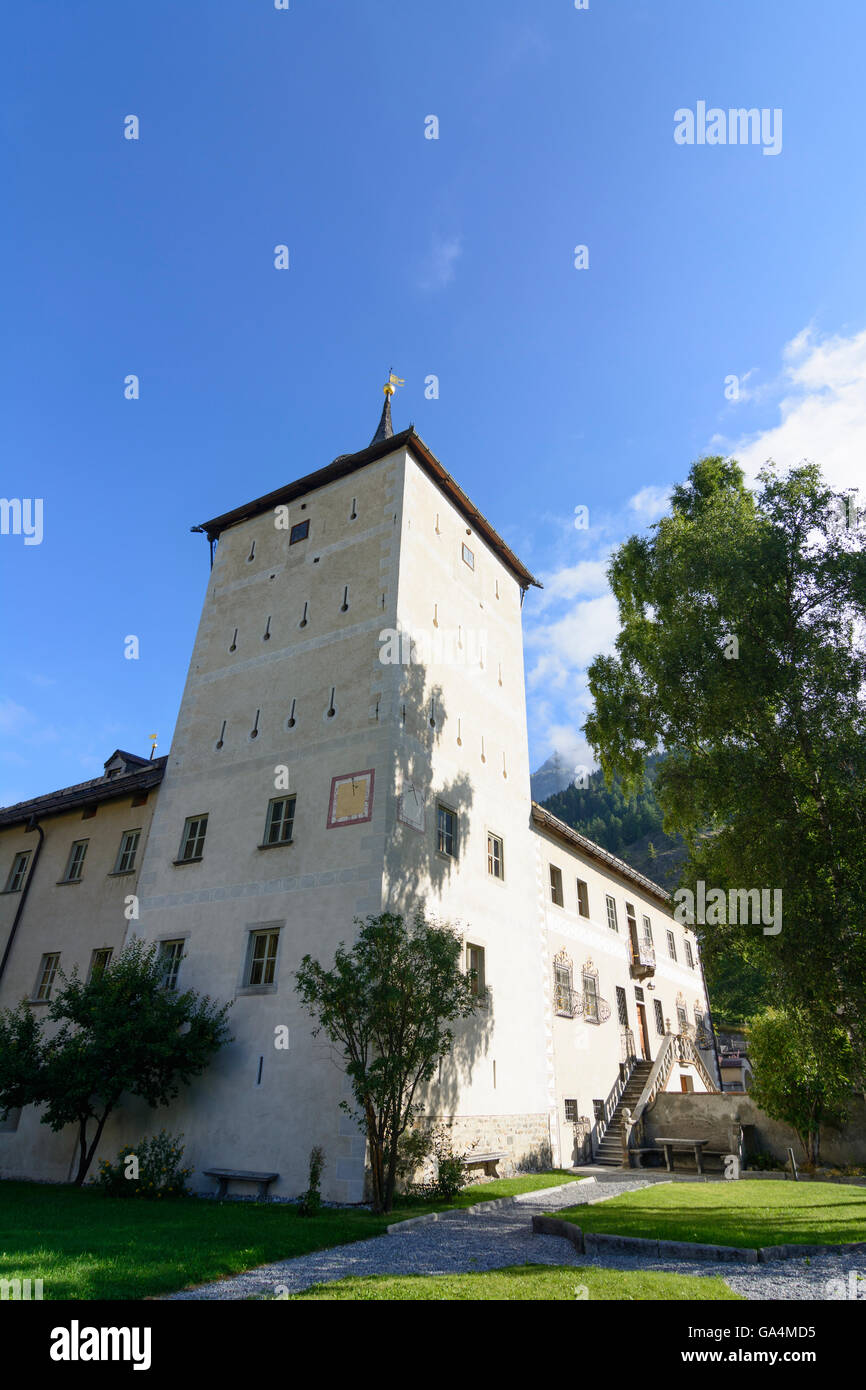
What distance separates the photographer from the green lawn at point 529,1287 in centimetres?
658

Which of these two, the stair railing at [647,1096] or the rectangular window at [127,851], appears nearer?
the rectangular window at [127,851]

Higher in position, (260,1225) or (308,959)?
(308,959)

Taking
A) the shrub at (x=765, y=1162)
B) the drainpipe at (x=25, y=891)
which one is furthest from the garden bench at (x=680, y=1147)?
the drainpipe at (x=25, y=891)

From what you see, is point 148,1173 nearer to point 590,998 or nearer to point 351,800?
point 351,800

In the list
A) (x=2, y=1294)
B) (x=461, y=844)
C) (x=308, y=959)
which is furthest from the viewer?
(x=461, y=844)

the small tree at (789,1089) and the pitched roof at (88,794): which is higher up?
the pitched roof at (88,794)

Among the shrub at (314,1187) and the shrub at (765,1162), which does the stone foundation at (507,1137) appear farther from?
the shrub at (765,1162)

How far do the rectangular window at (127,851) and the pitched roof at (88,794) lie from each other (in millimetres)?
1254

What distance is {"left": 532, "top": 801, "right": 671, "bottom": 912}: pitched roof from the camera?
2344 cm

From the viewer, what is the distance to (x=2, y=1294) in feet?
21.3

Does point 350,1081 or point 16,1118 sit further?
point 16,1118

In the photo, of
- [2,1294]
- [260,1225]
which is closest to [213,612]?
[260,1225]
